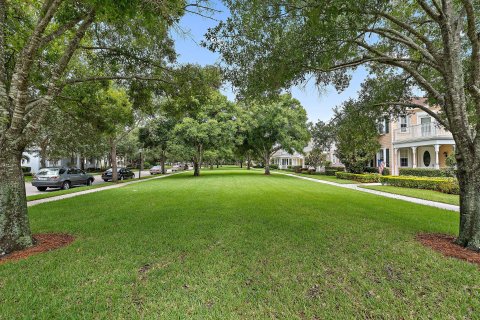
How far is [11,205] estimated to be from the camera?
14.7ft

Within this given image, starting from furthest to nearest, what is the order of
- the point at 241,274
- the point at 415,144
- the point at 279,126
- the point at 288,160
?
the point at 288,160
the point at 279,126
the point at 415,144
the point at 241,274

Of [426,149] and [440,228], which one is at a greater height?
[426,149]

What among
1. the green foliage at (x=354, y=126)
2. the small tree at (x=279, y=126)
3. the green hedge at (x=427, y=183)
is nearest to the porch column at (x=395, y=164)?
the green hedge at (x=427, y=183)

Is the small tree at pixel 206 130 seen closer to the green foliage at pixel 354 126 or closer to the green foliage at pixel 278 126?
the green foliage at pixel 278 126

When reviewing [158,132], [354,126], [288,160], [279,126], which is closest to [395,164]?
[279,126]

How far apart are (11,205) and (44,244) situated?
3.41 ft

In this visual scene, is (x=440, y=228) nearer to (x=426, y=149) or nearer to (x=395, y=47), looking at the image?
(x=395, y=47)

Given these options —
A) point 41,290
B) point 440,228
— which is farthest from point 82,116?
point 440,228

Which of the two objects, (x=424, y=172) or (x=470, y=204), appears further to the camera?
(x=424, y=172)

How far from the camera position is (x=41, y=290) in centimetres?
318

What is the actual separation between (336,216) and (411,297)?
14.6 ft

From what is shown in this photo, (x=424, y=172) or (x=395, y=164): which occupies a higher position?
(x=395, y=164)

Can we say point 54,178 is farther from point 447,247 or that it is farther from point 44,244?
point 447,247

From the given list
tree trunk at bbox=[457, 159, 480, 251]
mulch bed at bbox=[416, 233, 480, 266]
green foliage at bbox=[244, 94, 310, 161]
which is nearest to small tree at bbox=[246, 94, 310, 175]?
green foliage at bbox=[244, 94, 310, 161]
